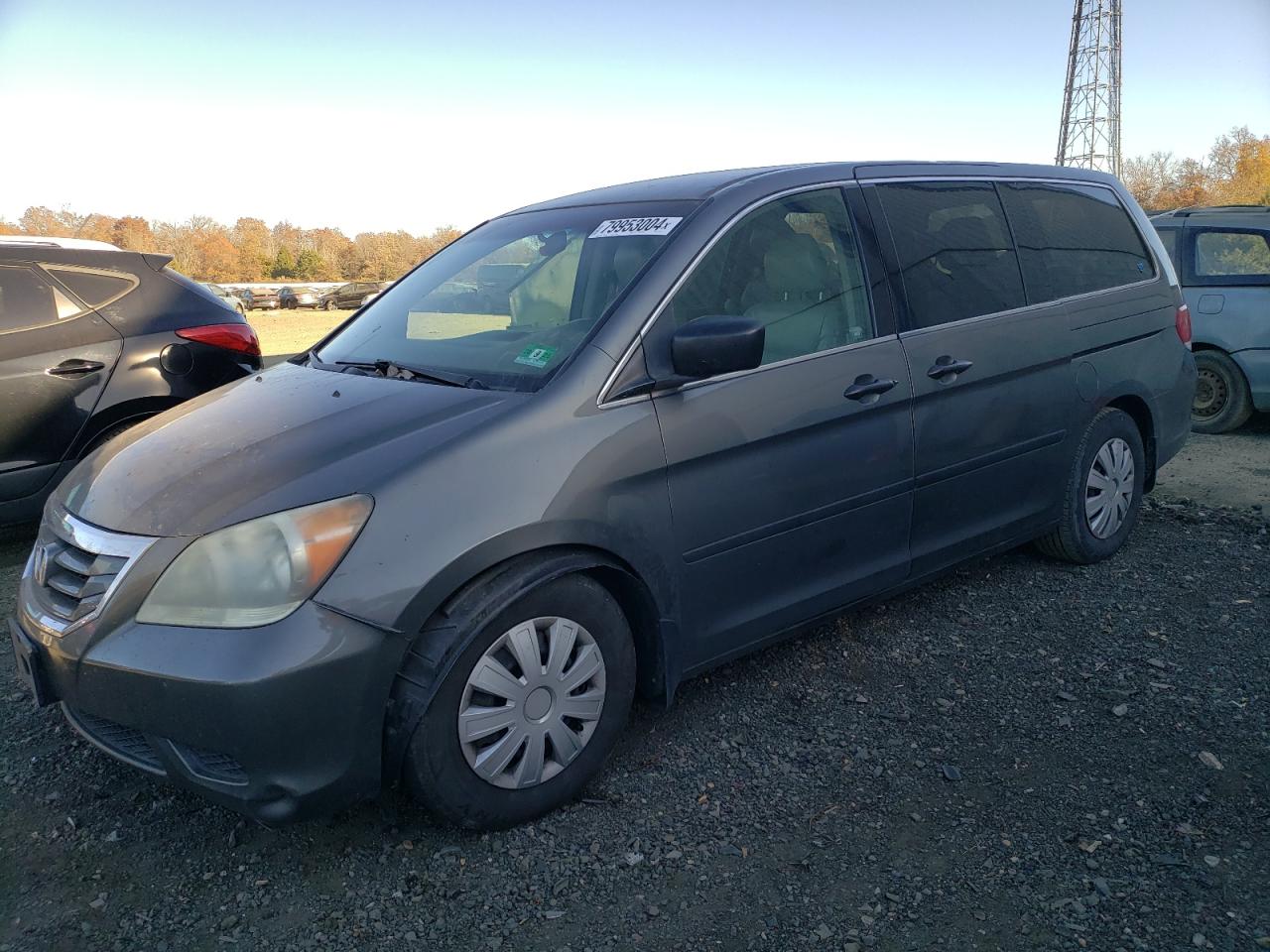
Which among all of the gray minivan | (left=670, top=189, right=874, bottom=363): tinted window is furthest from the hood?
(left=670, top=189, right=874, bottom=363): tinted window

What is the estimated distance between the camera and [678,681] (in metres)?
3.05

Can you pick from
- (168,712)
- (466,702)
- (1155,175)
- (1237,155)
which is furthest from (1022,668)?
(1155,175)

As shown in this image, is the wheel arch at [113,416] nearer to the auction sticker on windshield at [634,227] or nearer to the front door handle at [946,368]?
the auction sticker on windshield at [634,227]

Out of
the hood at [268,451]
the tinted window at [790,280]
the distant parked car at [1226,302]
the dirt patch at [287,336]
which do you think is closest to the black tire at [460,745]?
the hood at [268,451]

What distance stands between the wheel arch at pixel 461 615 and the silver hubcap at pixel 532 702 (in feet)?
0.33

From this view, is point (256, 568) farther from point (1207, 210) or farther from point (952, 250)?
point (1207, 210)

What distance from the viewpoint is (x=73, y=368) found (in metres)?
5.07

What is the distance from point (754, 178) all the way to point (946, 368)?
0.99m

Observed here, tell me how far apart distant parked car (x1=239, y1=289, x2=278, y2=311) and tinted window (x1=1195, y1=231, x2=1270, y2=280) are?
139 ft

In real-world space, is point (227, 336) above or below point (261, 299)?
below

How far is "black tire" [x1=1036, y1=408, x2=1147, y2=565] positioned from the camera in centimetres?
433

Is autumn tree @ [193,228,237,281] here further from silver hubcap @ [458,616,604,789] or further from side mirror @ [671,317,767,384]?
silver hubcap @ [458,616,604,789]

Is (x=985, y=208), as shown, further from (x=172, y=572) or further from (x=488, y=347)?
(x=172, y=572)

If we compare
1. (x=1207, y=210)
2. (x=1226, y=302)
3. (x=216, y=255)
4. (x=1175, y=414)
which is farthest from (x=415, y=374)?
(x=216, y=255)
